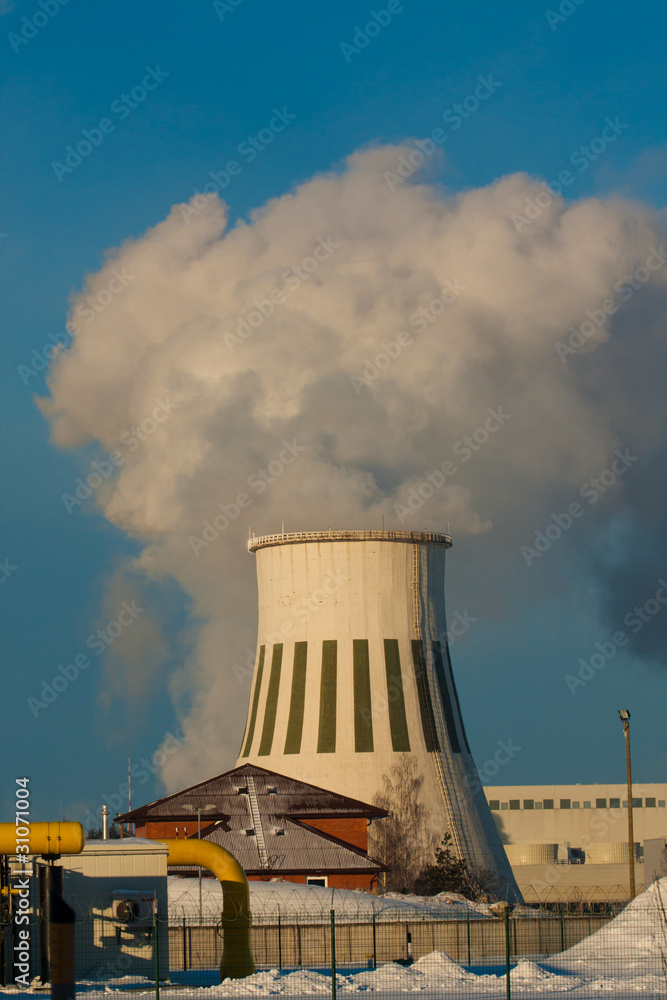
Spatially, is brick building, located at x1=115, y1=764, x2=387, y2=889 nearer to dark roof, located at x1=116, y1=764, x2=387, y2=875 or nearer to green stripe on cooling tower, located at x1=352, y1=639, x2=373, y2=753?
dark roof, located at x1=116, y1=764, x2=387, y2=875

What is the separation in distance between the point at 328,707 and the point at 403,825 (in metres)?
4.21

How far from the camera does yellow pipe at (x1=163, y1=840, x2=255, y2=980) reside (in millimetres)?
19234

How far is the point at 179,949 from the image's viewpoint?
2217 centimetres

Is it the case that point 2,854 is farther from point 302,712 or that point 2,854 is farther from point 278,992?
A: point 302,712

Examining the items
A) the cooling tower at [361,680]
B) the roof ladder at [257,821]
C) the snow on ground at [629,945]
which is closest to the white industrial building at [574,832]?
the cooling tower at [361,680]

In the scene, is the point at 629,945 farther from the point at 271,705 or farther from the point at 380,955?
the point at 271,705

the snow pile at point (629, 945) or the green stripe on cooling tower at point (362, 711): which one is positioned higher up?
the green stripe on cooling tower at point (362, 711)

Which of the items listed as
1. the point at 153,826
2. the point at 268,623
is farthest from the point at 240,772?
the point at 268,623

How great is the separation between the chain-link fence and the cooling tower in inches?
664

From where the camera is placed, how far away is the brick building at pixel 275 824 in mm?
36000

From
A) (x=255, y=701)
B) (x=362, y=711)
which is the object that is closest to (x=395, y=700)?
(x=362, y=711)

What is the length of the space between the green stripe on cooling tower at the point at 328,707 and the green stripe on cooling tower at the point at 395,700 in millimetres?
1640

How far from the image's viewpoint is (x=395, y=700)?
4341cm

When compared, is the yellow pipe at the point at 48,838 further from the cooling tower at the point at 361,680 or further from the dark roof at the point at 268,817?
the cooling tower at the point at 361,680
